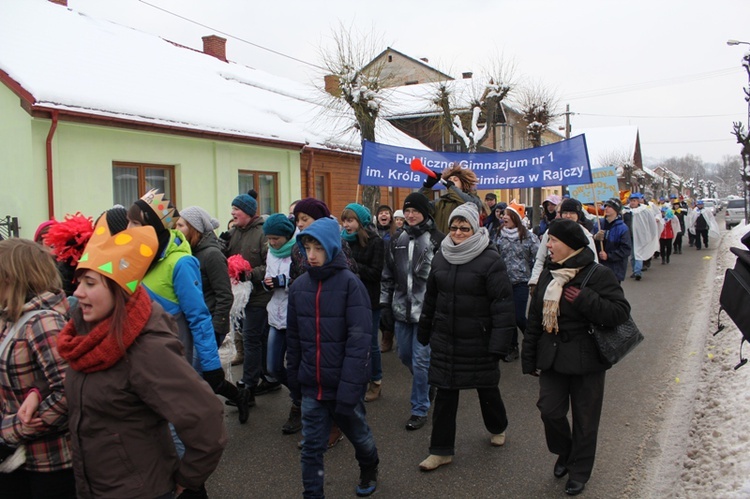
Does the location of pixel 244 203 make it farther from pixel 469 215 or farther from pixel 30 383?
pixel 30 383

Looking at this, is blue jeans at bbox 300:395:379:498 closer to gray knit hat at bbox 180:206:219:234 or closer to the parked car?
gray knit hat at bbox 180:206:219:234

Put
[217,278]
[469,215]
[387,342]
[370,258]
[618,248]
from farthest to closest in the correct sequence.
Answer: [618,248], [387,342], [370,258], [217,278], [469,215]

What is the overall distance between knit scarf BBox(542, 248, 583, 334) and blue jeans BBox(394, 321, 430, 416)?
4.57ft

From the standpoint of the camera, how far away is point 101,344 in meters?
2.17

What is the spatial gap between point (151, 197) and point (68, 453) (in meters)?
1.76

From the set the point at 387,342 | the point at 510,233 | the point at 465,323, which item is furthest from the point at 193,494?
the point at 510,233

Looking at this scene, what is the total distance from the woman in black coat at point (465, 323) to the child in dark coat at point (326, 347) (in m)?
0.70

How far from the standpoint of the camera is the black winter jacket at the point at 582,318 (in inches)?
150

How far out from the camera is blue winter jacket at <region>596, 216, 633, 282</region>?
9.09 meters

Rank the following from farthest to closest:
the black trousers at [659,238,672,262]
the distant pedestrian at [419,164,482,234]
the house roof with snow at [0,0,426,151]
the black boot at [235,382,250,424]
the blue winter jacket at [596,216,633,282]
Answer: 1. the black trousers at [659,238,672,262]
2. the house roof with snow at [0,0,426,151]
3. the blue winter jacket at [596,216,633,282]
4. the distant pedestrian at [419,164,482,234]
5. the black boot at [235,382,250,424]

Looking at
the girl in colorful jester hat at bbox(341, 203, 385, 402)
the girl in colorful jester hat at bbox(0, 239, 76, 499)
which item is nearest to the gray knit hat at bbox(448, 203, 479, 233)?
the girl in colorful jester hat at bbox(341, 203, 385, 402)

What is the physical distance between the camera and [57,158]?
34.5ft

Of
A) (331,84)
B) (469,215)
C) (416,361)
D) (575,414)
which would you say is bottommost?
(575,414)

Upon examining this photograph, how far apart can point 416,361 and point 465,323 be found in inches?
39.3
